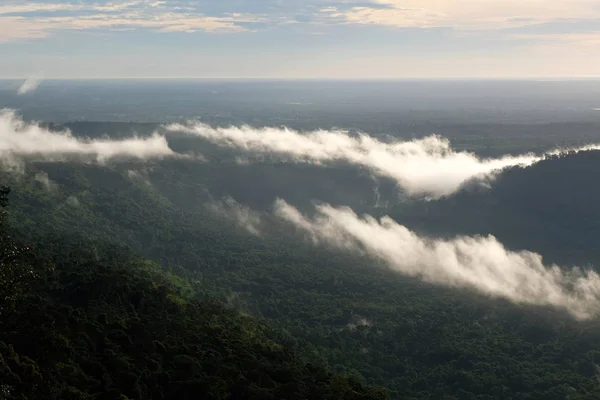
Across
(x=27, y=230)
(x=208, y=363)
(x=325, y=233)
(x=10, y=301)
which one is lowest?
(x=325, y=233)

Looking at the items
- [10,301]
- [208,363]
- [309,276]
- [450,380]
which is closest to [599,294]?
[450,380]

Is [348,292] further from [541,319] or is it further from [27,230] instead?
[27,230]

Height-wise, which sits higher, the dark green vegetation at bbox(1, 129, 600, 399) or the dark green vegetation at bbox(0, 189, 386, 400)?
the dark green vegetation at bbox(0, 189, 386, 400)

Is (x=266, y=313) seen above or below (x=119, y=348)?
below

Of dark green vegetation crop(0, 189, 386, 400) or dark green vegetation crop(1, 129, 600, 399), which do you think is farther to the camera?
dark green vegetation crop(1, 129, 600, 399)

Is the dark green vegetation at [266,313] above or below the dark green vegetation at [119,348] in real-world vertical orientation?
below

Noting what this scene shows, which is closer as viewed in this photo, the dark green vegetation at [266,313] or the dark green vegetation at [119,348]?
the dark green vegetation at [119,348]

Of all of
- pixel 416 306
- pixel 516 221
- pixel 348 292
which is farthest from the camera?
pixel 516 221

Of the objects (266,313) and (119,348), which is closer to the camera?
(119,348)
